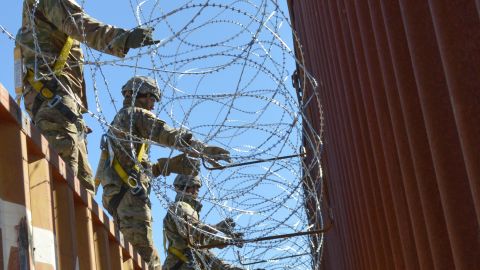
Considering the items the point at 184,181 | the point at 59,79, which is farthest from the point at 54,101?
the point at 184,181

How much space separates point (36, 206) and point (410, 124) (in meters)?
1.44

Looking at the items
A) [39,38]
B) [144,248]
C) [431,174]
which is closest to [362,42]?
[431,174]

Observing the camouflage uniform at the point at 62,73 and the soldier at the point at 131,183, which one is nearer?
the camouflage uniform at the point at 62,73

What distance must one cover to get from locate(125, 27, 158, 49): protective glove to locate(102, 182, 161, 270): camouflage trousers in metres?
2.77

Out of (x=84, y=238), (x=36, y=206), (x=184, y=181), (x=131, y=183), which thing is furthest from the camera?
(x=184, y=181)

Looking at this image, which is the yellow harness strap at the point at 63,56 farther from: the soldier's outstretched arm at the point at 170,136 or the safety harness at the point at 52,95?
the soldier's outstretched arm at the point at 170,136

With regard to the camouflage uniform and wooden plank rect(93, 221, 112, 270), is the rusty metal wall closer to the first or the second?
wooden plank rect(93, 221, 112, 270)

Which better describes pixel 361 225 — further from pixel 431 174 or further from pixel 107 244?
pixel 431 174

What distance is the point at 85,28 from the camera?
5.52 meters

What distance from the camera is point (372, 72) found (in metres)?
3.88

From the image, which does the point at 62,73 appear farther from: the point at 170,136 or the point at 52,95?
the point at 170,136

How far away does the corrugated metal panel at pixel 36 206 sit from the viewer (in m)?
3.12

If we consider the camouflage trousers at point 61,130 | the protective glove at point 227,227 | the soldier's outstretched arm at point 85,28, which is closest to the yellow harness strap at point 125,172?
the protective glove at point 227,227

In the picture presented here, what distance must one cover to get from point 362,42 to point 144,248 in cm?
396
